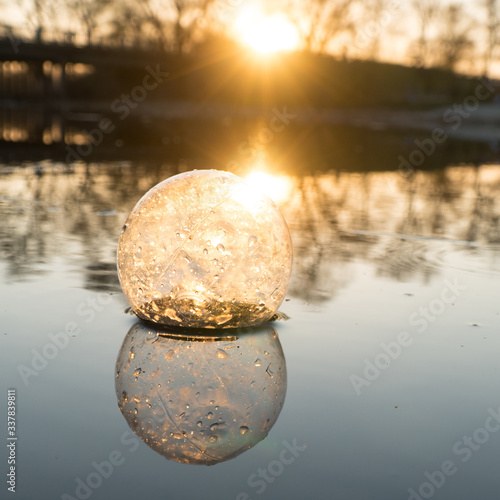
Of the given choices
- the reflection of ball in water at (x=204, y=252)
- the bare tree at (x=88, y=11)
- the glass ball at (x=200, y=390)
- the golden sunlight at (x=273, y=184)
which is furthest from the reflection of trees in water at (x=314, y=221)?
the bare tree at (x=88, y=11)

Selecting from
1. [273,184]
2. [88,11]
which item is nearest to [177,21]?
[88,11]

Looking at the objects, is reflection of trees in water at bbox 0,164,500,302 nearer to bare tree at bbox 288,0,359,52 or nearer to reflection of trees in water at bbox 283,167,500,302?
reflection of trees in water at bbox 283,167,500,302

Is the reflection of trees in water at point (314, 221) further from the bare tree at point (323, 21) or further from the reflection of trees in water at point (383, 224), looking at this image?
the bare tree at point (323, 21)

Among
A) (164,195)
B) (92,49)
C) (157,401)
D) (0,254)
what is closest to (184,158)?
(0,254)

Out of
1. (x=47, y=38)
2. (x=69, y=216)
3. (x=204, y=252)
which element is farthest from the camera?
(x=47, y=38)

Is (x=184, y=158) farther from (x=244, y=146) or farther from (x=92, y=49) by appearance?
(x=92, y=49)

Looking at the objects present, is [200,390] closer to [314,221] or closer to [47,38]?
[314,221]
